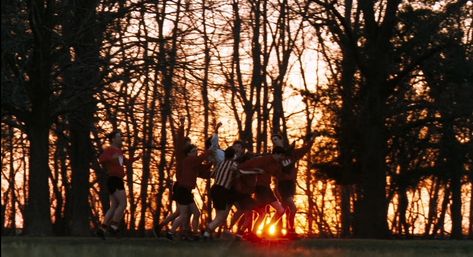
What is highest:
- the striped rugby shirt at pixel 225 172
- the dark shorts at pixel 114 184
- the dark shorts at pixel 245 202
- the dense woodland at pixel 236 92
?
the dense woodland at pixel 236 92

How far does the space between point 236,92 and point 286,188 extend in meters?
5.54

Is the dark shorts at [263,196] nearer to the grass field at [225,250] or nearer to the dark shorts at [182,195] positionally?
the dark shorts at [182,195]

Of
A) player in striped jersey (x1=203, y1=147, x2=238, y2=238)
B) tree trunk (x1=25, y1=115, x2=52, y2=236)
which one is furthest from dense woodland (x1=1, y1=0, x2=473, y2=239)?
player in striped jersey (x1=203, y1=147, x2=238, y2=238)

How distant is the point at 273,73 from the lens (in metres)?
53.9

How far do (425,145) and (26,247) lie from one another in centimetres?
2632

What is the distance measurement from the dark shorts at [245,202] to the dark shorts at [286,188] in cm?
71

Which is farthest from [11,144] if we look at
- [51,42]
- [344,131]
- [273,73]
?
[273,73]

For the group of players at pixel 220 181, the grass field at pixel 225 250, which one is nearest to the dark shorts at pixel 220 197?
the group of players at pixel 220 181

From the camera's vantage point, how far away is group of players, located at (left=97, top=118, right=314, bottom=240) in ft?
76.3

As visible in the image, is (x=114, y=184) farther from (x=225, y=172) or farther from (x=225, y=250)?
(x=225, y=250)

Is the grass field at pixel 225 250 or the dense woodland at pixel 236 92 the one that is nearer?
the grass field at pixel 225 250

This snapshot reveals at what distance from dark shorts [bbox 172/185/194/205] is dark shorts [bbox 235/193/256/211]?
938 millimetres

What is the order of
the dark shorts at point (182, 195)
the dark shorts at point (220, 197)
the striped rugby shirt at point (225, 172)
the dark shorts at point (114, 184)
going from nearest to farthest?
the dark shorts at point (114, 184)
the striped rugby shirt at point (225, 172)
the dark shorts at point (220, 197)
the dark shorts at point (182, 195)

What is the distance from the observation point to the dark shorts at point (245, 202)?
963 inches
